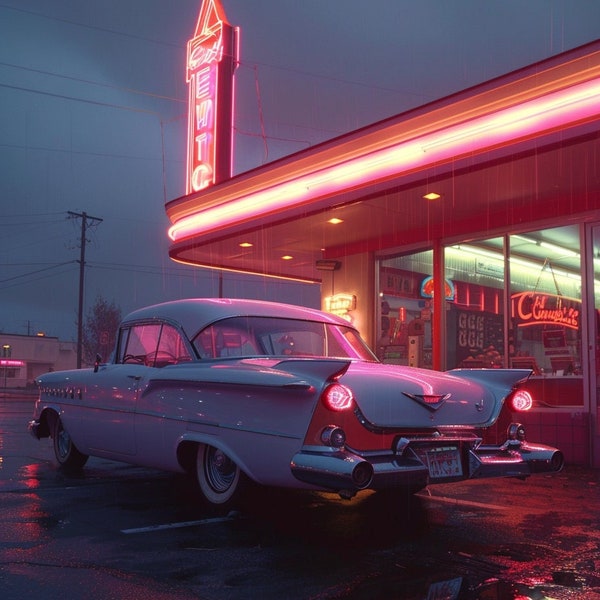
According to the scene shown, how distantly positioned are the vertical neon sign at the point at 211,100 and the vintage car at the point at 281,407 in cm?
885

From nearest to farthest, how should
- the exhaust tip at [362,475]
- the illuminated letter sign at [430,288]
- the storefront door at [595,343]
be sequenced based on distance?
the exhaust tip at [362,475], the storefront door at [595,343], the illuminated letter sign at [430,288]

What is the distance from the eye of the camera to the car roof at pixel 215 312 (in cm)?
607

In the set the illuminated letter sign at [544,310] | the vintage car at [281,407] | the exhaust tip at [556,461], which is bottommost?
the exhaust tip at [556,461]

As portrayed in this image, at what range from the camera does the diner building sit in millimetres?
8320

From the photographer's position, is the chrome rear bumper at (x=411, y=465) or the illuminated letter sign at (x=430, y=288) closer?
the chrome rear bumper at (x=411, y=465)

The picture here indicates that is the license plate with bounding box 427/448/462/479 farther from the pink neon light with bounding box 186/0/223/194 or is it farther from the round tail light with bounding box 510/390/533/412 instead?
the pink neon light with bounding box 186/0/223/194

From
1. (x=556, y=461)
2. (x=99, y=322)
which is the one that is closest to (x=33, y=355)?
(x=99, y=322)

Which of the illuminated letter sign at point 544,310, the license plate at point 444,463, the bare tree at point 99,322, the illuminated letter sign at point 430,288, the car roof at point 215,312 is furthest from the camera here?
the bare tree at point 99,322

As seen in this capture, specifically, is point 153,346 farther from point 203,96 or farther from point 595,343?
point 203,96

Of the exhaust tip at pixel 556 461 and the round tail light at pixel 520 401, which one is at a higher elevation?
the round tail light at pixel 520 401

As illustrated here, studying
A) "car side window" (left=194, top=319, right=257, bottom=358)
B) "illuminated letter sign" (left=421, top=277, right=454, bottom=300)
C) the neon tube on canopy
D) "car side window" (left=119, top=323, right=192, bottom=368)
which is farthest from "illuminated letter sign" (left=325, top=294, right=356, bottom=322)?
"car side window" (left=194, top=319, right=257, bottom=358)

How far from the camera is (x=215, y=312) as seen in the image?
19.9 feet

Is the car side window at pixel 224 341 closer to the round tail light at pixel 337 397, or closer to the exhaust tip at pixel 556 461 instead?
the round tail light at pixel 337 397

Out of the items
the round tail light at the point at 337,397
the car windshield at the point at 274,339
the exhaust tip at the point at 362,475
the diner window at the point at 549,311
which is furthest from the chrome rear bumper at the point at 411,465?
the diner window at the point at 549,311
